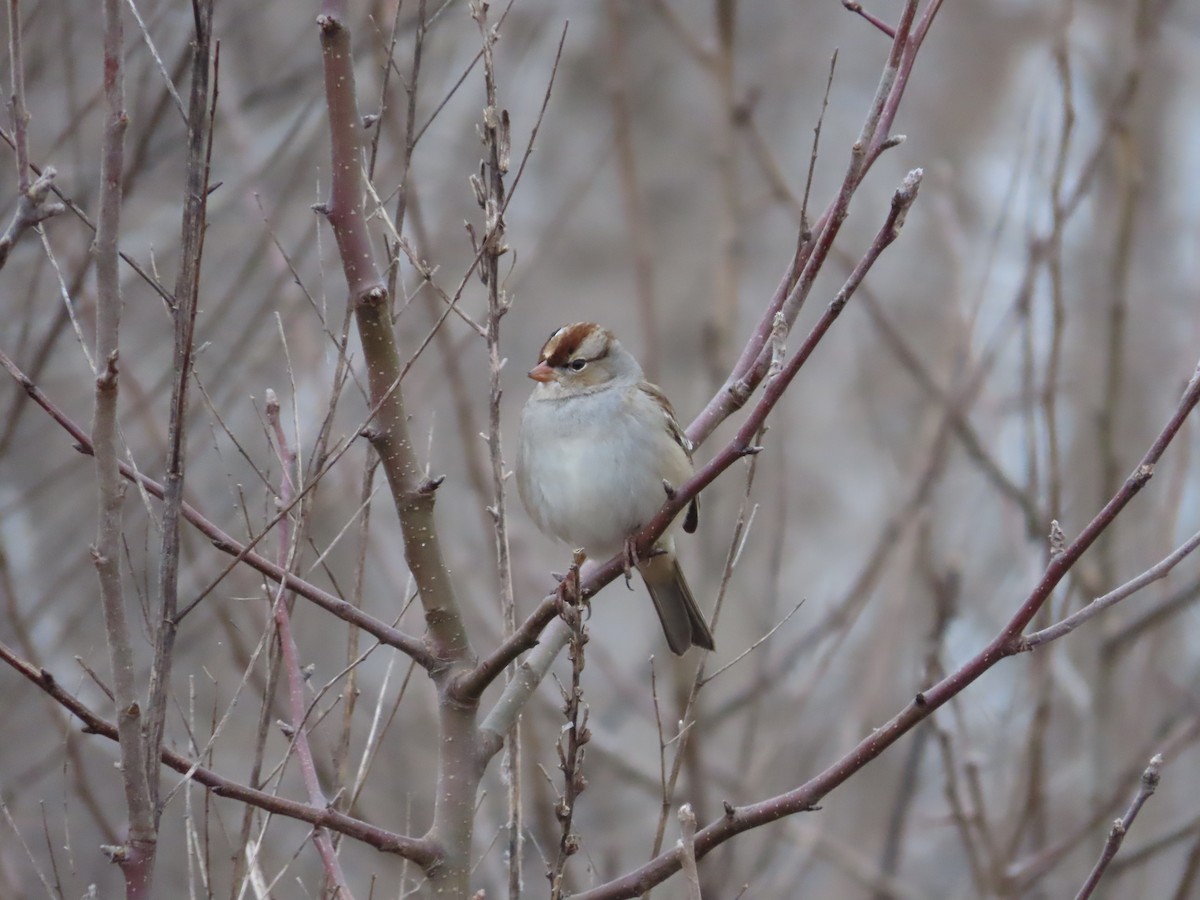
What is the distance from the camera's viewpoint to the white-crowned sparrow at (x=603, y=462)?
3.11 m

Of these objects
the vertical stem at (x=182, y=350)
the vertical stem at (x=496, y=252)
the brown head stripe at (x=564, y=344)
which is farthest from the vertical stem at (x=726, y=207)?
the vertical stem at (x=182, y=350)

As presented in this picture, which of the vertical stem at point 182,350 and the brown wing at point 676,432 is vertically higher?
the brown wing at point 676,432

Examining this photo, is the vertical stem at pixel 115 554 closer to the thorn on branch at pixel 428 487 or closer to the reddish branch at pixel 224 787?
the reddish branch at pixel 224 787

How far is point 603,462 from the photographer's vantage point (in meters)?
3.13

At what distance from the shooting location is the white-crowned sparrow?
311cm

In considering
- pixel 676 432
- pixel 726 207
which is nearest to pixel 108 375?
pixel 676 432

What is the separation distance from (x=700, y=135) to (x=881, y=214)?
200 centimetres

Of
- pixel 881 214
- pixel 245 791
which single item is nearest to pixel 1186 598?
pixel 245 791

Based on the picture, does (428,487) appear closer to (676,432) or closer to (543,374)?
(676,432)

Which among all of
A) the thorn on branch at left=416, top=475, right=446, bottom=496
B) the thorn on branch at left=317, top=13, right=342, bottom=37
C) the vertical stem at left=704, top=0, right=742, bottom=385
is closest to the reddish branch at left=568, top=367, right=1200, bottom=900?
the thorn on branch at left=416, top=475, right=446, bottom=496

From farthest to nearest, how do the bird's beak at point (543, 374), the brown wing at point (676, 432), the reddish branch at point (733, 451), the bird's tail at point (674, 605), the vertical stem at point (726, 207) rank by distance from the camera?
the vertical stem at point (726, 207) < the bird's beak at point (543, 374) < the bird's tail at point (674, 605) < the brown wing at point (676, 432) < the reddish branch at point (733, 451)

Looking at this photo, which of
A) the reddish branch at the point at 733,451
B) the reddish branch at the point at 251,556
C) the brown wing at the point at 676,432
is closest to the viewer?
the reddish branch at the point at 733,451

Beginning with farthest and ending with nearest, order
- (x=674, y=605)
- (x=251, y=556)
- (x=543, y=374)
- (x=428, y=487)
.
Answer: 1. (x=543, y=374)
2. (x=674, y=605)
3. (x=428, y=487)
4. (x=251, y=556)

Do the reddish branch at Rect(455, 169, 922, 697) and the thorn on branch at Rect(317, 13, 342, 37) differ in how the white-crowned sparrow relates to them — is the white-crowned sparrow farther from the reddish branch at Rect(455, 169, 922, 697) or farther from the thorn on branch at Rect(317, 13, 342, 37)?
the thorn on branch at Rect(317, 13, 342, 37)
